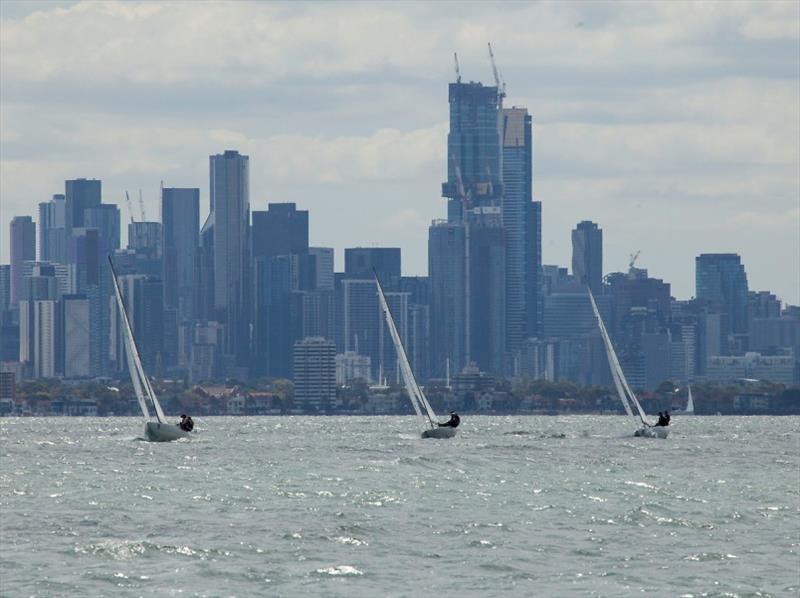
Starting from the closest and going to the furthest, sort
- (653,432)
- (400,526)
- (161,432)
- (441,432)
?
(400,526)
(161,432)
(441,432)
(653,432)

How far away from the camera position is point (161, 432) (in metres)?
148

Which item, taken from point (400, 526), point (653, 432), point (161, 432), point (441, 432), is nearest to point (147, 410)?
point (161, 432)

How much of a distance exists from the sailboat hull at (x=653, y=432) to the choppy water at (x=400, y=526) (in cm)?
3791

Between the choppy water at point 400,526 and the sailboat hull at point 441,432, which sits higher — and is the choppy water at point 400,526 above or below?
below

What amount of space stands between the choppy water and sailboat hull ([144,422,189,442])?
22466mm

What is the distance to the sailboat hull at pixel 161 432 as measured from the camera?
483ft

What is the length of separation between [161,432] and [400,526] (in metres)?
75.2

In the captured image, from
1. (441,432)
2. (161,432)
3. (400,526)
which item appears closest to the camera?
(400,526)

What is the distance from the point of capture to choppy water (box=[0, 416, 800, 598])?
59281 millimetres

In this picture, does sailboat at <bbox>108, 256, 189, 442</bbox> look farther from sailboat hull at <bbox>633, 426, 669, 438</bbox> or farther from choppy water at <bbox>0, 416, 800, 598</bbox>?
sailboat hull at <bbox>633, 426, 669, 438</bbox>

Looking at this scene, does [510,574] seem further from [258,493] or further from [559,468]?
[559,468]

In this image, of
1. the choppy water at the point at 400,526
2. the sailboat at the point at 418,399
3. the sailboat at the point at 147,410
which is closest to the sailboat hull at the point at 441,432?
the sailboat at the point at 418,399

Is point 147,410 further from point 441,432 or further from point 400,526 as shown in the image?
point 400,526

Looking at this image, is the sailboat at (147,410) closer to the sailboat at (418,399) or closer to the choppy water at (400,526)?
the sailboat at (418,399)
